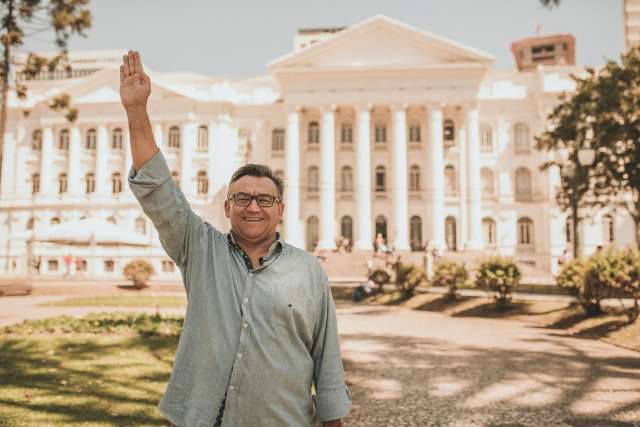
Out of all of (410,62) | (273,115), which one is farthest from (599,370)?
(273,115)

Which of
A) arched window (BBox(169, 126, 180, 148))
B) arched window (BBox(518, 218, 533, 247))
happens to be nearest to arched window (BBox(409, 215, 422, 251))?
arched window (BBox(518, 218, 533, 247))

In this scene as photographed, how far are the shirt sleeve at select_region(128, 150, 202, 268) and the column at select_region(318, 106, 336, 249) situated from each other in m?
36.5

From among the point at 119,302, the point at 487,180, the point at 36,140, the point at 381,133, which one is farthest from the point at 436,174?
the point at 36,140

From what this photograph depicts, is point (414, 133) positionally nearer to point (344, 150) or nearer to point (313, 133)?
point (344, 150)

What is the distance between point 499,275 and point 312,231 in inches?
1104

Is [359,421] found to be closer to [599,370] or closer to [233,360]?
[233,360]

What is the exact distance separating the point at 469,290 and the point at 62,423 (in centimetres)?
1746

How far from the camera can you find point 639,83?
1680cm

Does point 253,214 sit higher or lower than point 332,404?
higher

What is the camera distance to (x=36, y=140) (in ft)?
148

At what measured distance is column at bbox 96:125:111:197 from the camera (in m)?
43.1

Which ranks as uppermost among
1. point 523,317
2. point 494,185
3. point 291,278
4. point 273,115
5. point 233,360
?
point 273,115

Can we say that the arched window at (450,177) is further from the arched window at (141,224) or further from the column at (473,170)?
the arched window at (141,224)

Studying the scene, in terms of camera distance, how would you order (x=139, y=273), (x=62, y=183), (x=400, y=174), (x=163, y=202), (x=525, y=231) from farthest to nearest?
(x=62, y=183) < (x=525, y=231) < (x=400, y=174) < (x=139, y=273) < (x=163, y=202)
